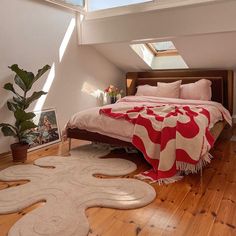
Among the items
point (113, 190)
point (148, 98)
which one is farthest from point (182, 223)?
point (148, 98)

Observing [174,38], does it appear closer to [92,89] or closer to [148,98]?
[148,98]

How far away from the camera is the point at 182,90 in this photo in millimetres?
4188

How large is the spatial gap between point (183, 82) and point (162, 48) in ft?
2.47

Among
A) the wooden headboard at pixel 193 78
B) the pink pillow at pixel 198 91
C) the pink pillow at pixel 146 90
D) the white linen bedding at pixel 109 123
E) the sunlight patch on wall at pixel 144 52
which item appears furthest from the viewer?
the pink pillow at pixel 146 90

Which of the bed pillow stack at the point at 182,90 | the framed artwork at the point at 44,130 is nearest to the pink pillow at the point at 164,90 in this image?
the bed pillow stack at the point at 182,90

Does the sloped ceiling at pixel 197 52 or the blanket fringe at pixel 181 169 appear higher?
the sloped ceiling at pixel 197 52

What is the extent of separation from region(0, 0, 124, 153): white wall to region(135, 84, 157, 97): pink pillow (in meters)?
0.67

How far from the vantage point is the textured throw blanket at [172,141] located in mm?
2418

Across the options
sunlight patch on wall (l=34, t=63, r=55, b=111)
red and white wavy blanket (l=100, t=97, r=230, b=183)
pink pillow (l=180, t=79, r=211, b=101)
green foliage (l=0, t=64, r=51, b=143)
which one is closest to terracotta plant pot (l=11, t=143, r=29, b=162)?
green foliage (l=0, t=64, r=51, b=143)

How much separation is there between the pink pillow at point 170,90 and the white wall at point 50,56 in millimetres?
1120

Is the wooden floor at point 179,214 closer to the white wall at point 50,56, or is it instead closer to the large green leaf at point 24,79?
the large green leaf at point 24,79

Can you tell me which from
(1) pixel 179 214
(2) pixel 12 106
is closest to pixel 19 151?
(2) pixel 12 106

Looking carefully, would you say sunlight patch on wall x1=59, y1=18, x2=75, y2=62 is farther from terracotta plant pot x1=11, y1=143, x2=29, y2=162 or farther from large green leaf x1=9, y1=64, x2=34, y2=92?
terracotta plant pot x1=11, y1=143, x2=29, y2=162

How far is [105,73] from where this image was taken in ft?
15.7
